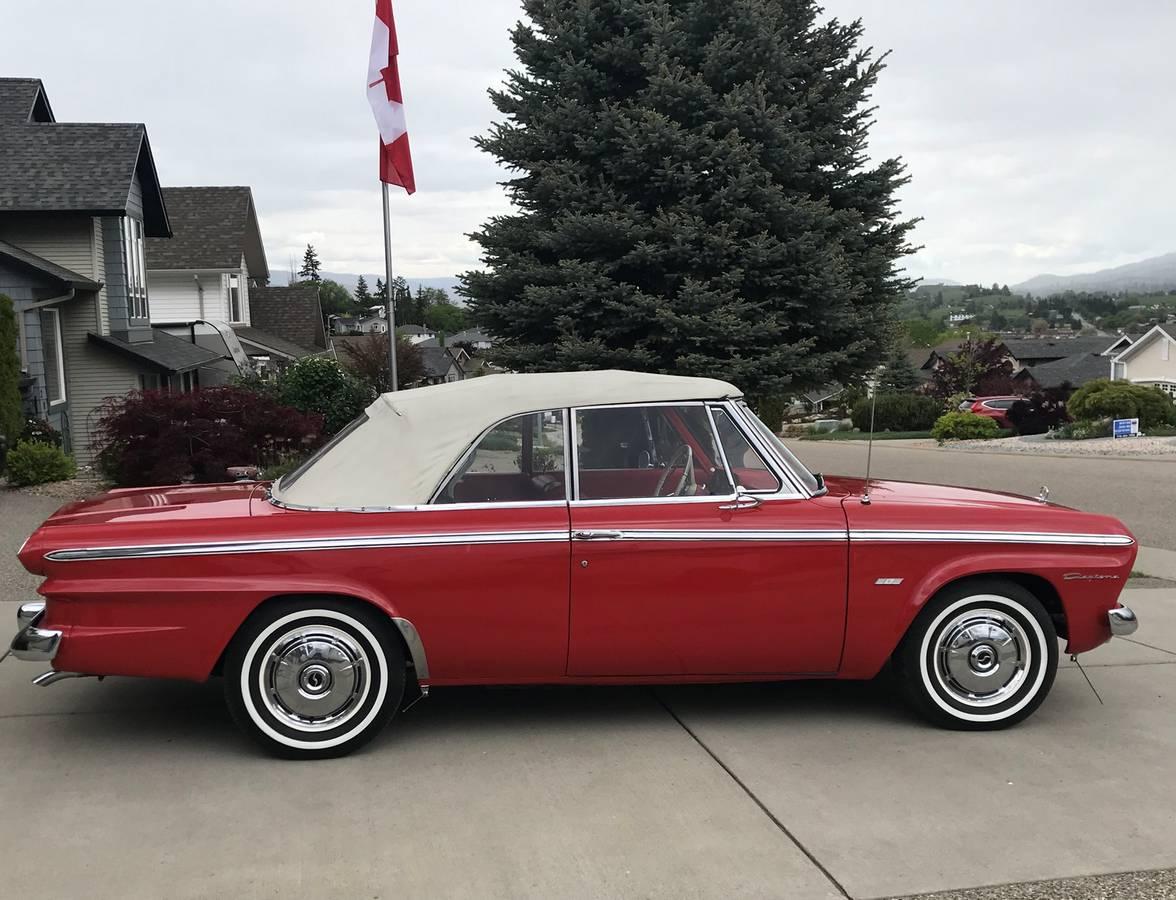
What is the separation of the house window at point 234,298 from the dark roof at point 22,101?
9.73m

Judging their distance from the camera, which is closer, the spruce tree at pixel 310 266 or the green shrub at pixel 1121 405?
the green shrub at pixel 1121 405

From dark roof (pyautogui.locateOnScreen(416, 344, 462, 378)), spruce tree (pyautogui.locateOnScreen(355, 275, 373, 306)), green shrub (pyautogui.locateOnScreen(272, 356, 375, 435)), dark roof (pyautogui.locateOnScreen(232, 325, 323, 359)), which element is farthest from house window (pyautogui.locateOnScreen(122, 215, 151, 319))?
spruce tree (pyautogui.locateOnScreen(355, 275, 373, 306))

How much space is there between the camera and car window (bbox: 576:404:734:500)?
4.77 m

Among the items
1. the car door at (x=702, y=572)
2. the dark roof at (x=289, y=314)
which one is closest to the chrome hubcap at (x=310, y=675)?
the car door at (x=702, y=572)

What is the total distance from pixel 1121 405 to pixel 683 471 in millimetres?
27338

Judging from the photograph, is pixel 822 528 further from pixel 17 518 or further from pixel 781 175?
pixel 17 518

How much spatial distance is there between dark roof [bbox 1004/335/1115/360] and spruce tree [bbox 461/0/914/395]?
85884 mm

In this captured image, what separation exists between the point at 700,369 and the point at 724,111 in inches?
111

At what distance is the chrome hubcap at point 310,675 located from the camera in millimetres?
4434

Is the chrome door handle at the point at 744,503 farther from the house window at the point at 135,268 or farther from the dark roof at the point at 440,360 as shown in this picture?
the dark roof at the point at 440,360

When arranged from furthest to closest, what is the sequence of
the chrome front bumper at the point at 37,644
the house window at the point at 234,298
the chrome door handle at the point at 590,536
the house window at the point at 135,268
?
1. the house window at the point at 234,298
2. the house window at the point at 135,268
3. the chrome door handle at the point at 590,536
4. the chrome front bumper at the point at 37,644

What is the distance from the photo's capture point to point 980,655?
4777mm

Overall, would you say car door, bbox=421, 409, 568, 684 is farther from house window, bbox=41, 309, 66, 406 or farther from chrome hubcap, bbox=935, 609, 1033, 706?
house window, bbox=41, 309, 66, 406

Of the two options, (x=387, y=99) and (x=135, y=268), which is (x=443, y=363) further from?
(x=387, y=99)
